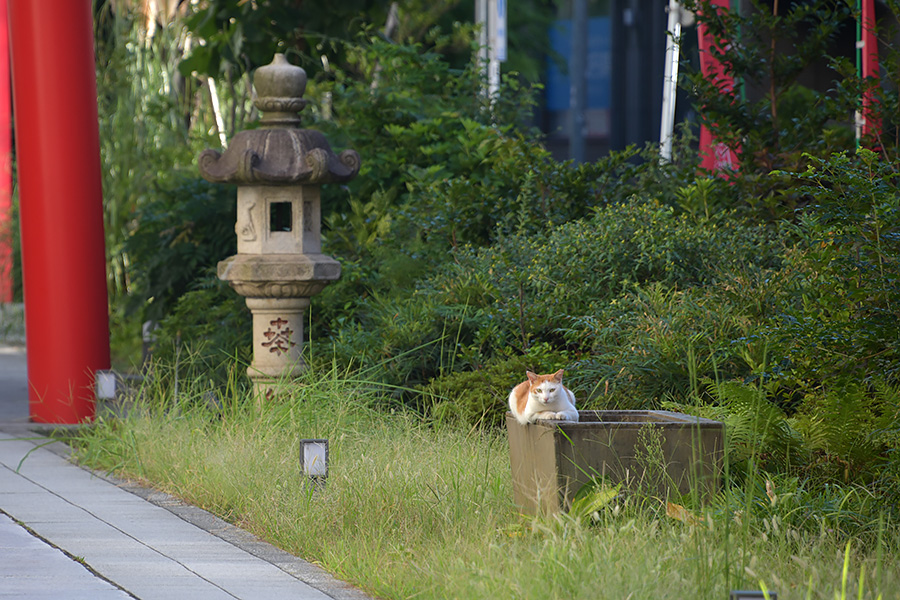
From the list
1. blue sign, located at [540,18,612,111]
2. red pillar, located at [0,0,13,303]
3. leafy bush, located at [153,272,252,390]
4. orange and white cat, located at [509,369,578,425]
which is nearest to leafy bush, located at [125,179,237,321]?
leafy bush, located at [153,272,252,390]

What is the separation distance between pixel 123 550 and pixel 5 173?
42.8 ft

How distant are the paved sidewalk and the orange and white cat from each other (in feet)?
3.49

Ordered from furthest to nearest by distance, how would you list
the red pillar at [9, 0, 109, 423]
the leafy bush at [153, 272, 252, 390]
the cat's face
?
the leafy bush at [153, 272, 252, 390] → the red pillar at [9, 0, 109, 423] → the cat's face

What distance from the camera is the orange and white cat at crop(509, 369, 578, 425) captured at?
513 centimetres

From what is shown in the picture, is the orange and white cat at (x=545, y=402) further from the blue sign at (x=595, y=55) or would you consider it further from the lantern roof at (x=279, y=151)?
the blue sign at (x=595, y=55)

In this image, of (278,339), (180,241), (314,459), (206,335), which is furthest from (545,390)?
(180,241)

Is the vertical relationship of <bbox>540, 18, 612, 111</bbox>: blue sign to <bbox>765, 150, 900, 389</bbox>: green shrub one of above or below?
above

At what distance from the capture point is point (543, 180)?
9.27 meters

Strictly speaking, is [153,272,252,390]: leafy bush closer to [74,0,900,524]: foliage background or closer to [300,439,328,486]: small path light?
[74,0,900,524]: foliage background

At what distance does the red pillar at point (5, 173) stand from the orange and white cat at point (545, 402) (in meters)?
11.5

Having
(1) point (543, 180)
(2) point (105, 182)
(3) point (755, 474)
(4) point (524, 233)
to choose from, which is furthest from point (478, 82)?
(3) point (755, 474)

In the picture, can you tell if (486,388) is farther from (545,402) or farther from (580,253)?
(545,402)

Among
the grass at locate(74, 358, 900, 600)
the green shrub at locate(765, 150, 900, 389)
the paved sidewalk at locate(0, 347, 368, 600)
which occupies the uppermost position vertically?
the green shrub at locate(765, 150, 900, 389)

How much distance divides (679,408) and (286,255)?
3.02m
